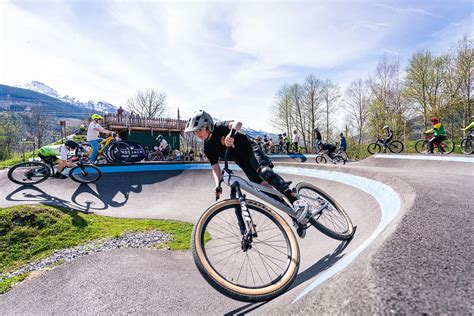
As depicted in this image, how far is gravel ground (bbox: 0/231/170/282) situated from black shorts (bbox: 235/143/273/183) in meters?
3.85

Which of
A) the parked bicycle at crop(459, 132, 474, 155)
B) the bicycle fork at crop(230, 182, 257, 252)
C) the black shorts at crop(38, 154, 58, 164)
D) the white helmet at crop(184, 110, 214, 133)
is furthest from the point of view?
the parked bicycle at crop(459, 132, 474, 155)

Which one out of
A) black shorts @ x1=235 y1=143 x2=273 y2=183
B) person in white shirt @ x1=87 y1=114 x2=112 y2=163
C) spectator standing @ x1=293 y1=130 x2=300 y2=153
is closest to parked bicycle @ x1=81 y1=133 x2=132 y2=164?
person in white shirt @ x1=87 y1=114 x2=112 y2=163

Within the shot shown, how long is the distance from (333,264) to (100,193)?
9.89 meters

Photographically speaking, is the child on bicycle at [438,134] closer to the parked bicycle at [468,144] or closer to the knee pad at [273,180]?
the parked bicycle at [468,144]

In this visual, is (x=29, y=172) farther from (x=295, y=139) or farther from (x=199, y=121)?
(x=295, y=139)

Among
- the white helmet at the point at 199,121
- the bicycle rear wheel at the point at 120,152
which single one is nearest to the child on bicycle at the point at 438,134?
the white helmet at the point at 199,121

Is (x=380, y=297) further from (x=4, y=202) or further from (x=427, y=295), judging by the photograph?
(x=4, y=202)

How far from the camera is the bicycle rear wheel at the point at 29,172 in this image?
9234 mm

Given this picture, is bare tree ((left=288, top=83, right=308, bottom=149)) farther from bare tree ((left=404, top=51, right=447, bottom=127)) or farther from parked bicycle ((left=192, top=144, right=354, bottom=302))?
parked bicycle ((left=192, top=144, right=354, bottom=302))

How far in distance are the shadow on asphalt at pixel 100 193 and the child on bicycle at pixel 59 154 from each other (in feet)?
3.10

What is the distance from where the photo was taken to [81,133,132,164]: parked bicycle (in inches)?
454

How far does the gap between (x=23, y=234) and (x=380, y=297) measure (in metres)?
8.22

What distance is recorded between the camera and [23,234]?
6.35m

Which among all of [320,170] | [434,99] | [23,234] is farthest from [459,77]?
[23,234]
